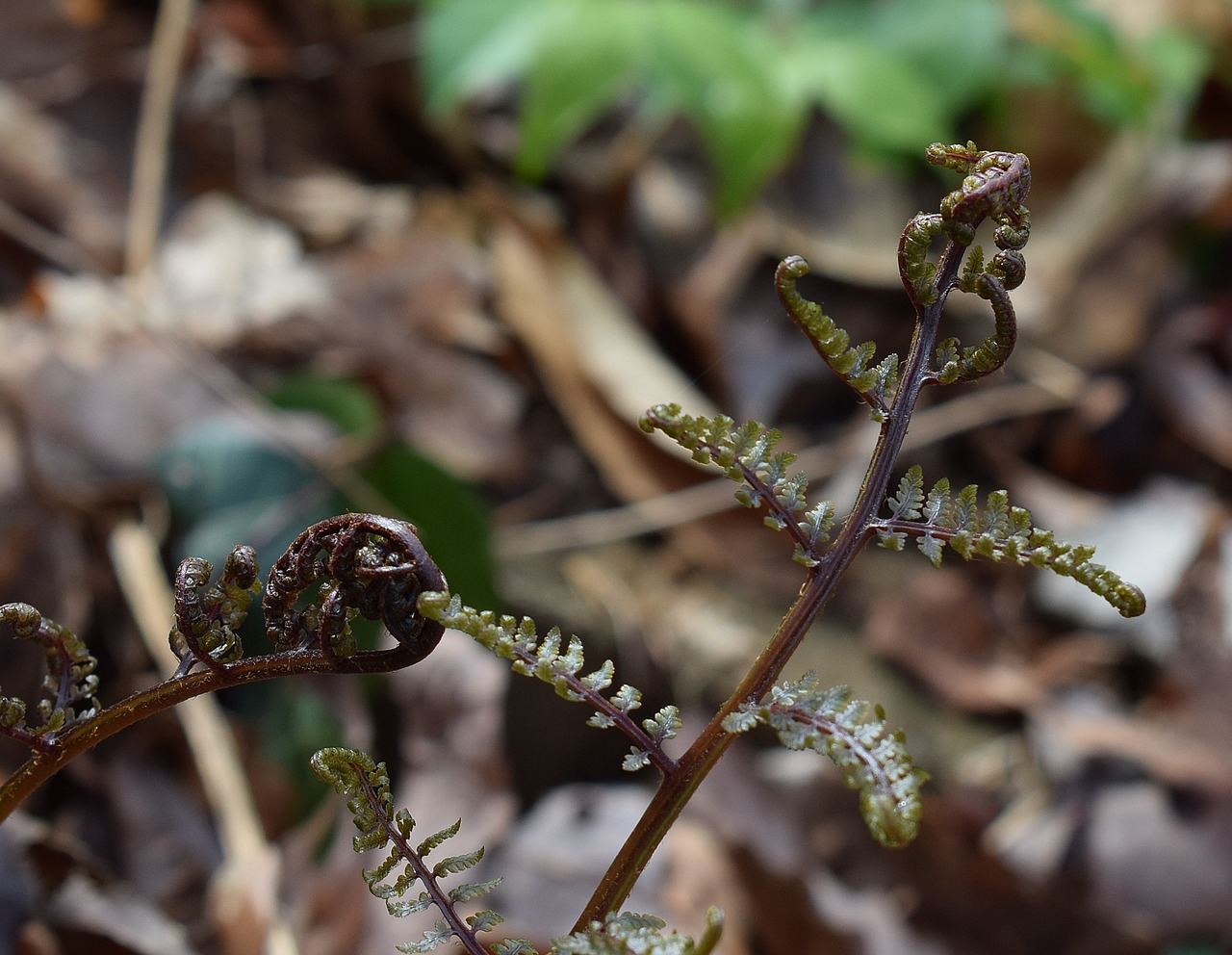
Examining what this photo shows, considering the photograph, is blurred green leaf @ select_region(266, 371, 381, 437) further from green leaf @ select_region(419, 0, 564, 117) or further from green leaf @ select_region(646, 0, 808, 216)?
green leaf @ select_region(646, 0, 808, 216)

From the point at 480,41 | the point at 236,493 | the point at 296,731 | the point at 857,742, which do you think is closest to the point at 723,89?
the point at 480,41

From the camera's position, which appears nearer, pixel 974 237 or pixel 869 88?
pixel 974 237

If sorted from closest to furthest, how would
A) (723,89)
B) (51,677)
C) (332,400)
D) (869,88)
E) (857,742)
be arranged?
(857,742) → (51,677) → (332,400) → (723,89) → (869,88)

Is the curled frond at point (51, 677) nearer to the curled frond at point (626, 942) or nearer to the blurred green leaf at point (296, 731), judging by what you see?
the curled frond at point (626, 942)

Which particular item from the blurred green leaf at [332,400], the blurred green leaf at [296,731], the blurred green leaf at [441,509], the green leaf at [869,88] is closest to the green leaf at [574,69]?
the green leaf at [869,88]

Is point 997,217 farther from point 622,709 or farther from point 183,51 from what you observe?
point 183,51

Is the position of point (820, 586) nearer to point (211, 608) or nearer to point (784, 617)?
point (784, 617)

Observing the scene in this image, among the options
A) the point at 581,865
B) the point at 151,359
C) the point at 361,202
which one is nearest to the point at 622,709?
the point at 581,865
